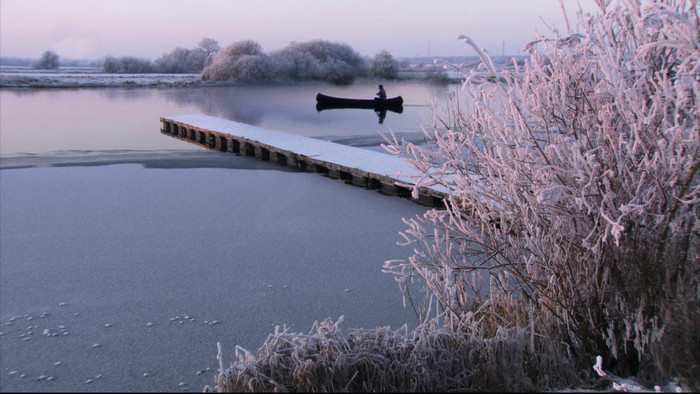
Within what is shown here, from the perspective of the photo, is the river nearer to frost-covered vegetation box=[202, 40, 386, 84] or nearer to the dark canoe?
the dark canoe

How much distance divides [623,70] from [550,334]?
143 centimetres

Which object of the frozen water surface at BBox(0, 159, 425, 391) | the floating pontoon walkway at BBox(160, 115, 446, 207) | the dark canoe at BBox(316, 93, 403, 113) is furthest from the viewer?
the dark canoe at BBox(316, 93, 403, 113)

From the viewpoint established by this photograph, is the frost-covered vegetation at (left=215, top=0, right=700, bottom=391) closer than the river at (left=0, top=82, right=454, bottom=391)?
Yes

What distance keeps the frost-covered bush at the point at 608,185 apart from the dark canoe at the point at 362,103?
2147cm

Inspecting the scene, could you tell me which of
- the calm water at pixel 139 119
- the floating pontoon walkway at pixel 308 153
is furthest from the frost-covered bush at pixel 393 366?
the calm water at pixel 139 119

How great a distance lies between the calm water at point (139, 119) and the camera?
15094mm

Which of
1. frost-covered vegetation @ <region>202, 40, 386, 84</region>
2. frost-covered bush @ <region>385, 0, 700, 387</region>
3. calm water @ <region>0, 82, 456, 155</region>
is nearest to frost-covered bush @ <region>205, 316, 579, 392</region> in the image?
frost-covered bush @ <region>385, 0, 700, 387</region>

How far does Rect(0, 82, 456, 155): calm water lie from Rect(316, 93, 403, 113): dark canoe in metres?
0.46

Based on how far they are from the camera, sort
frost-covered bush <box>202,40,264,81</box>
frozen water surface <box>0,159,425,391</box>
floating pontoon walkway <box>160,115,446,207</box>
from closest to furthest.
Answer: frozen water surface <box>0,159,425,391</box>, floating pontoon walkway <box>160,115,446,207</box>, frost-covered bush <box>202,40,264,81</box>

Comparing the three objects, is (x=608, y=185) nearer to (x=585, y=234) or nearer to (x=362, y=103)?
(x=585, y=234)

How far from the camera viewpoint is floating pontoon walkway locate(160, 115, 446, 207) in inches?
339

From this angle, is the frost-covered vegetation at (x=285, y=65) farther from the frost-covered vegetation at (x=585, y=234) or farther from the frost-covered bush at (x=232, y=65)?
the frost-covered vegetation at (x=585, y=234)

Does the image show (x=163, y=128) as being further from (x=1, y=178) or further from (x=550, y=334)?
(x=550, y=334)

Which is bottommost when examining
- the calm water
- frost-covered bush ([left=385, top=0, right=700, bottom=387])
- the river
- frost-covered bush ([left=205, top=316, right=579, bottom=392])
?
the calm water
